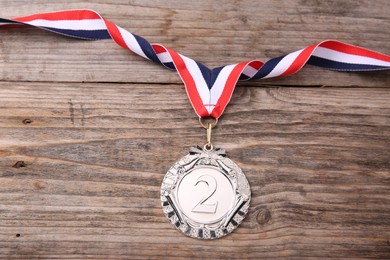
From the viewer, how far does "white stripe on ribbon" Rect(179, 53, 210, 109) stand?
1.13m

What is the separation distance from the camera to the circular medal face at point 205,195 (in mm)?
1050

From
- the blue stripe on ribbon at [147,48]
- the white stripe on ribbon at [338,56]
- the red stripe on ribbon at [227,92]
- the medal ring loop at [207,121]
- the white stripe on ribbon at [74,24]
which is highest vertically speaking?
the white stripe on ribbon at [338,56]

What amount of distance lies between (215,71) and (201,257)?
0.45m

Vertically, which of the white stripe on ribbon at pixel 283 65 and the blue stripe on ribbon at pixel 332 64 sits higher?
the blue stripe on ribbon at pixel 332 64

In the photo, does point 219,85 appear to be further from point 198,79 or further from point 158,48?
point 158,48

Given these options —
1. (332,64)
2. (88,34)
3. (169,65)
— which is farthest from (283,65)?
(88,34)

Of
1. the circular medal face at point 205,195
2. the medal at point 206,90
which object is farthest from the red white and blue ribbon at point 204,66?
the circular medal face at point 205,195

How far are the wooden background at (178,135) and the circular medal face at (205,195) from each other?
2 cm

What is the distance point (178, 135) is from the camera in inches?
44.3

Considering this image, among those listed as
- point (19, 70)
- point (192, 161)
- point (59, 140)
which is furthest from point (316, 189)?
point (19, 70)

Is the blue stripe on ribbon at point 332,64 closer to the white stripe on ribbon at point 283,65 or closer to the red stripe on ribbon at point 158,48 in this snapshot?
the white stripe on ribbon at point 283,65

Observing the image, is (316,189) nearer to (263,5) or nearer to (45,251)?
(263,5)

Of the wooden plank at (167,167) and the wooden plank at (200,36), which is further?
the wooden plank at (200,36)

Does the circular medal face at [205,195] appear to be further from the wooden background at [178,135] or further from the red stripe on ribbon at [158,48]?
the red stripe on ribbon at [158,48]
